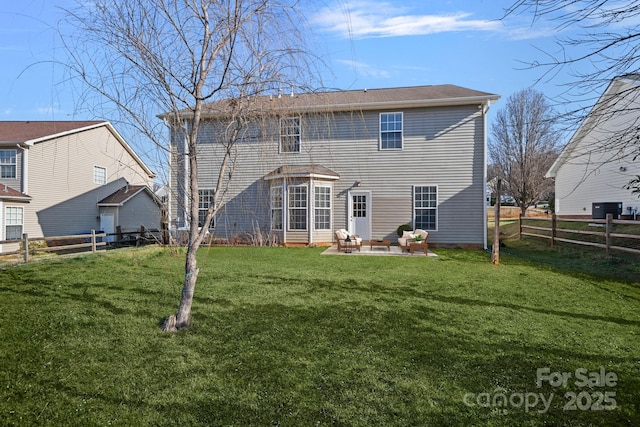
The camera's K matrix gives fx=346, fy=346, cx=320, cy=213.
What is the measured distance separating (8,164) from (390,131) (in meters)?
18.4

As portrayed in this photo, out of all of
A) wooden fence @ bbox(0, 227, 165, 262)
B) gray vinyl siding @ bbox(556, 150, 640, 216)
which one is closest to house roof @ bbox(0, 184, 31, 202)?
wooden fence @ bbox(0, 227, 165, 262)

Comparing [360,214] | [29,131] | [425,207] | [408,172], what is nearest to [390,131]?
[408,172]

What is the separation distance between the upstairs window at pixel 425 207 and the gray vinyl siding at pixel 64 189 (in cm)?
1312

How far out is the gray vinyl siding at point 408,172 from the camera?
14.4 m

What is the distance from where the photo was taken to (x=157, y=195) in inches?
188

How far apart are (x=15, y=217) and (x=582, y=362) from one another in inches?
855

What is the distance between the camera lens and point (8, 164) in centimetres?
1689

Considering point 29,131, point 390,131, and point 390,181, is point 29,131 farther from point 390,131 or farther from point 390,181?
point 390,181

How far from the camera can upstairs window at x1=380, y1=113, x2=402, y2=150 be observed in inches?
588

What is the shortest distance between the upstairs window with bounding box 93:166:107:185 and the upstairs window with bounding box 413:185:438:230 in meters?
18.5

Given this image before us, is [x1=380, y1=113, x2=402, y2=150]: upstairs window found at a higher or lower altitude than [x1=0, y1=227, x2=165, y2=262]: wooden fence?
higher

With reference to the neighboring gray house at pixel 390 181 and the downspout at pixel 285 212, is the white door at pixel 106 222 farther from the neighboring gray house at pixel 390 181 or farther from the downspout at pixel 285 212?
the downspout at pixel 285 212

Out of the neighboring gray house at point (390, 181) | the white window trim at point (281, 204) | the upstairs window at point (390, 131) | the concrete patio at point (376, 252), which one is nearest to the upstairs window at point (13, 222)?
the neighboring gray house at point (390, 181)

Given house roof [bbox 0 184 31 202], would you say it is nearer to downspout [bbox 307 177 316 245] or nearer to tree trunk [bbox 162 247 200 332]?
downspout [bbox 307 177 316 245]
